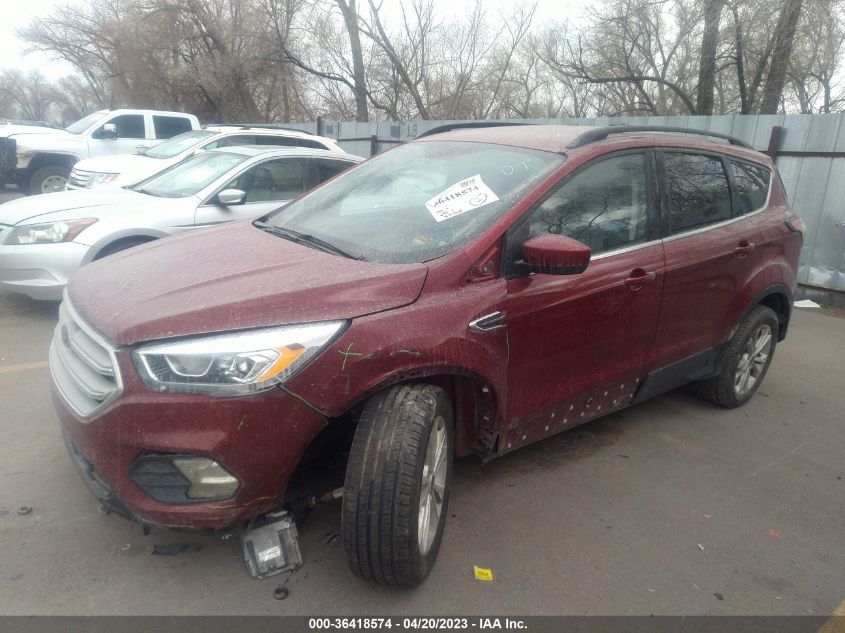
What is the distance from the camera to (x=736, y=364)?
13.8 feet

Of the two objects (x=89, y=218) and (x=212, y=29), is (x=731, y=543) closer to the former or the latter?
(x=89, y=218)

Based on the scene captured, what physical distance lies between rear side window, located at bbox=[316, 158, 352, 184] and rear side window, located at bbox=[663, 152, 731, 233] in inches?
147

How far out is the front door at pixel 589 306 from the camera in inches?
110

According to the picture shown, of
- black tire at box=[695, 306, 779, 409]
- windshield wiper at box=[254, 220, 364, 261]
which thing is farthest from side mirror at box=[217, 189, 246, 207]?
black tire at box=[695, 306, 779, 409]

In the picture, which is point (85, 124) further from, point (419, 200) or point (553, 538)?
point (553, 538)

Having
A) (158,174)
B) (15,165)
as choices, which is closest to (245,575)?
(158,174)

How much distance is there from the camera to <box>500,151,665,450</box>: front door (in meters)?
2.81

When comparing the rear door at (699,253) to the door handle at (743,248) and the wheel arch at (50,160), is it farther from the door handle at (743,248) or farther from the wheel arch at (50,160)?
the wheel arch at (50,160)

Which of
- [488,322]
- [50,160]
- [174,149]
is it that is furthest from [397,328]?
[50,160]

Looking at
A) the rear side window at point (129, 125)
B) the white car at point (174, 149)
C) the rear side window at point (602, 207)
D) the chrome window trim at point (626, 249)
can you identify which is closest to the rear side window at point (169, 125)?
the rear side window at point (129, 125)

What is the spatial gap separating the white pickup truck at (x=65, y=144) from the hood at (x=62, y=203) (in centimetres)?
730

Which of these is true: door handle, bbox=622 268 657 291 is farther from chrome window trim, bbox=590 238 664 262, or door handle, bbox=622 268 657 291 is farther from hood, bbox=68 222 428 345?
hood, bbox=68 222 428 345

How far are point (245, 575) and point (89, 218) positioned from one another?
12.5ft

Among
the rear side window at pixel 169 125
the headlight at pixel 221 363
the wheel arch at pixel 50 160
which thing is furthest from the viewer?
the rear side window at pixel 169 125
